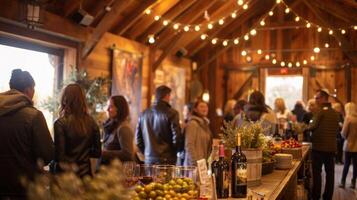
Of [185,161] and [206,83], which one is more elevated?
[206,83]

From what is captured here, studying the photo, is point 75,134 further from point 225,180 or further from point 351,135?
point 351,135

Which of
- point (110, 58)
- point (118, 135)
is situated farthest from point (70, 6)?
point (118, 135)

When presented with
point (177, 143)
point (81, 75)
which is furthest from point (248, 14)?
point (177, 143)

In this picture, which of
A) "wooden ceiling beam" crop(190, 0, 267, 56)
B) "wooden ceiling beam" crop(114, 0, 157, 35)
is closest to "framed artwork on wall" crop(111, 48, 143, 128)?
"wooden ceiling beam" crop(114, 0, 157, 35)

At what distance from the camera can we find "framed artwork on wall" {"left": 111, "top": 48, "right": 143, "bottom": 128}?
7.92 metres

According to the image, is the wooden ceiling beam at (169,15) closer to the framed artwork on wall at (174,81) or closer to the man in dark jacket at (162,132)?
the framed artwork on wall at (174,81)

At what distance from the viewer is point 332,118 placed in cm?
638

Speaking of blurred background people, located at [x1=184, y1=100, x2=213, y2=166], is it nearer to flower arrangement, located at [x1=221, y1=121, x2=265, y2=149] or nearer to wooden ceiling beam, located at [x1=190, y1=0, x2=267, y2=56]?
flower arrangement, located at [x1=221, y1=121, x2=265, y2=149]

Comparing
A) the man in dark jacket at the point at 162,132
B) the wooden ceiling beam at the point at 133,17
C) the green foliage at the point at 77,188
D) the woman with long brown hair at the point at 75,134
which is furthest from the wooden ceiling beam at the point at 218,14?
the green foliage at the point at 77,188

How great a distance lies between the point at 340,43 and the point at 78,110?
8500mm

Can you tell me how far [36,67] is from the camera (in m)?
6.32

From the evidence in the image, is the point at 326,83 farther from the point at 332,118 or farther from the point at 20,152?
the point at 20,152

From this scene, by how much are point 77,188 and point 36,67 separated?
5297 mm

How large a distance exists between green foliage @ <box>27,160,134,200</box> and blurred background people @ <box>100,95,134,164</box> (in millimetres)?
2417
